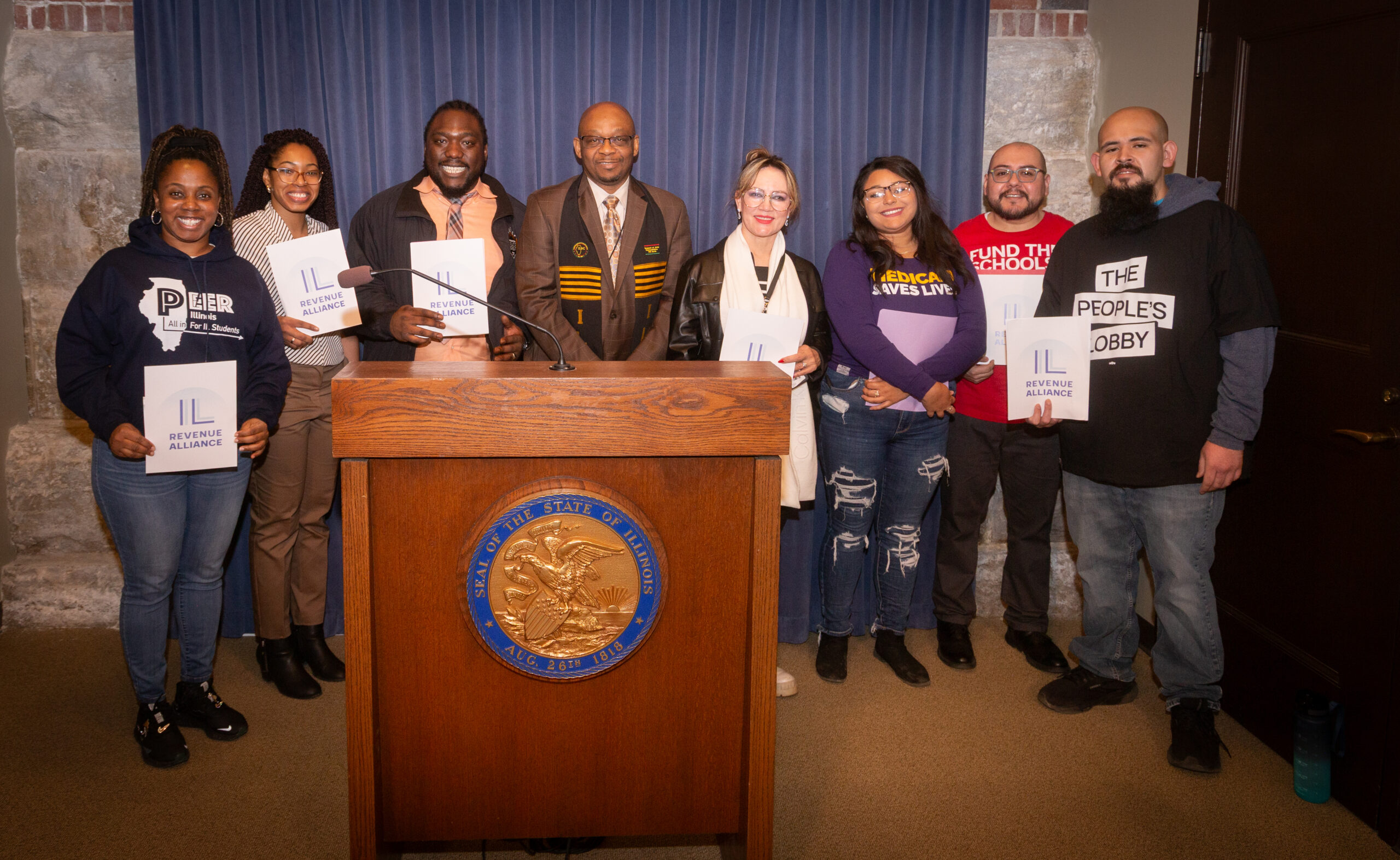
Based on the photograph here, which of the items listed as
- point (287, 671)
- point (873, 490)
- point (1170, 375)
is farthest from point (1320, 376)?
→ point (287, 671)

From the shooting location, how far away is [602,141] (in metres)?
3.22

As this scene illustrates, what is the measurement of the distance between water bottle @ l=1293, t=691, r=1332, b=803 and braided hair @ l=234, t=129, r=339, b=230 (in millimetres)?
3286

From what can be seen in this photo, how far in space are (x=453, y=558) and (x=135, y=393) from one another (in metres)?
1.41

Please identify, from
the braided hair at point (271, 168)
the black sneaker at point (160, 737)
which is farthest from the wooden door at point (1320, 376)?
the black sneaker at point (160, 737)

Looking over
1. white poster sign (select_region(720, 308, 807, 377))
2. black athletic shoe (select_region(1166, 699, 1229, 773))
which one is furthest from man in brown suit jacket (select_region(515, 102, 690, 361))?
black athletic shoe (select_region(1166, 699, 1229, 773))

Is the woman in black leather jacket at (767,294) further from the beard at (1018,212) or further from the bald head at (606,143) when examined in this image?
the beard at (1018,212)

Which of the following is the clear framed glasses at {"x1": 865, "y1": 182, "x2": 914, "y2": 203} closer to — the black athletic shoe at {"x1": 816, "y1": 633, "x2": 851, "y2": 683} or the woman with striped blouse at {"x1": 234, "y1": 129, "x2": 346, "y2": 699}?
the black athletic shoe at {"x1": 816, "y1": 633, "x2": 851, "y2": 683}

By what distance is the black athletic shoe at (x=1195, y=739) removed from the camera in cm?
288

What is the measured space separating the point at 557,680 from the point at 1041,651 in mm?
2346

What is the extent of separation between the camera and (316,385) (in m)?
3.23

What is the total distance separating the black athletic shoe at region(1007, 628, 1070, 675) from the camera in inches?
141

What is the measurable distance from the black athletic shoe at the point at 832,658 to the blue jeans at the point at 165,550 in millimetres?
2015

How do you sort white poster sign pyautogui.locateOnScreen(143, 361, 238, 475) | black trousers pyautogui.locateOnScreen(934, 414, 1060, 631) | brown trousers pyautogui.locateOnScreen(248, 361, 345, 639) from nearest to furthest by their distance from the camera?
white poster sign pyautogui.locateOnScreen(143, 361, 238, 475) → brown trousers pyautogui.locateOnScreen(248, 361, 345, 639) → black trousers pyautogui.locateOnScreen(934, 414, 1060, 631)

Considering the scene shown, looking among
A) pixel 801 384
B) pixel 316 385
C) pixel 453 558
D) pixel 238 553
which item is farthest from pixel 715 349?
pixel 238 553
